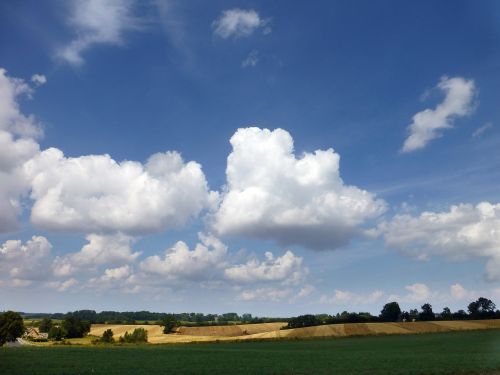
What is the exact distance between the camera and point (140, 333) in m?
131

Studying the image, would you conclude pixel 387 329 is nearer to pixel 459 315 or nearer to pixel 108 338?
pixel 459 315

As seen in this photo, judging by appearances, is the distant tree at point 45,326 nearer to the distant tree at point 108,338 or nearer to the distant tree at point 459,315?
the distant tree at point 108,338

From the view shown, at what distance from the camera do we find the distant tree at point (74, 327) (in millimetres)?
146875

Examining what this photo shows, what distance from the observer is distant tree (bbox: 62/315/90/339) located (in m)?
147

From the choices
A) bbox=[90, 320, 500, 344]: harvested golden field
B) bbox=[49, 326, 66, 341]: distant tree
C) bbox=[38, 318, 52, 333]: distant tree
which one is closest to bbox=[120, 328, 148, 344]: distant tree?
bbox=[90, 320, 500, 344]: harvested golden field

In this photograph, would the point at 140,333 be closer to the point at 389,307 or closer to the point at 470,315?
the point at 389,307

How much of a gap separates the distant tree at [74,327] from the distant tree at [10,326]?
2734 centimetres

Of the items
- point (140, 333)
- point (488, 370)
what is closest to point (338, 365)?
point (488, 370)

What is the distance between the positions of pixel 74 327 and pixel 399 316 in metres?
108

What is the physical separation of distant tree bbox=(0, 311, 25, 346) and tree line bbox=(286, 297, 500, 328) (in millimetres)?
75440

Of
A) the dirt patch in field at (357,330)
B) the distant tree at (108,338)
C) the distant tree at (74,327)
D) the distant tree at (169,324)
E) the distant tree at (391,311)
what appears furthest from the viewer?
the distant tree at (391,311)

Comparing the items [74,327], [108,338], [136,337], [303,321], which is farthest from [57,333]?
[303,321]

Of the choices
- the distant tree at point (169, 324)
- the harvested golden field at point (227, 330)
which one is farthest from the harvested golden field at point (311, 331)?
the distant tree at point (169, 324)

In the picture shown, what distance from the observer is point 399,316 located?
163750mm
